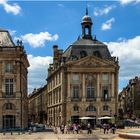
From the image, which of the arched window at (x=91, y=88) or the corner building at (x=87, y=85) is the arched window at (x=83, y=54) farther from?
the arched window at (x=91, y=88)

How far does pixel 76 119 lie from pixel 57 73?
46.2 ft

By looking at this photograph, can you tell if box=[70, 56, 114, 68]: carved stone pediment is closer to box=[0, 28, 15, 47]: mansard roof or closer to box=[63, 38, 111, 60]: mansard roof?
box=[63, 38, 111, 60]: mansard roof

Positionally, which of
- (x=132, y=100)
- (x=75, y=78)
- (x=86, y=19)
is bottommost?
(x=132, y=100)

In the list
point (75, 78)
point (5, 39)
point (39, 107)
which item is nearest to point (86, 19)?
point (75, 78)

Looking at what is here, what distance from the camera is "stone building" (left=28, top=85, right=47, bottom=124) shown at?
499 ft

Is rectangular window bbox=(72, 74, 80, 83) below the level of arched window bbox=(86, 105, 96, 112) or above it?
above

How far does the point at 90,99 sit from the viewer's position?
4205 inches

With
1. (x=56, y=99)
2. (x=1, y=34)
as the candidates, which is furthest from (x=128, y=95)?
(x=1, y=34)

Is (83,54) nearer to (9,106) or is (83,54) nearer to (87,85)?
(87,85)

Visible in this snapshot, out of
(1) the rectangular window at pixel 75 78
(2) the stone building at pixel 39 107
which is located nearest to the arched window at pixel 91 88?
(1) the rectangular window at pixel 75 78

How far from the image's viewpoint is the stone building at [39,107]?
5991 inches

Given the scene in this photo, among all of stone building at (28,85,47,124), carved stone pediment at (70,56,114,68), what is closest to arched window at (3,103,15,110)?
carved stone pediment at (70,56,114,68)

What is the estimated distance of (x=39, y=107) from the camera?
169 metres

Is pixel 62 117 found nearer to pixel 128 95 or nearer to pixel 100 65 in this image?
pixel 100 65
